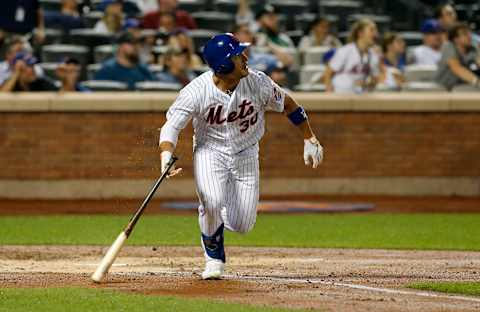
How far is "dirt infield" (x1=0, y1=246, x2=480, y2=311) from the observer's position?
27.6 ft

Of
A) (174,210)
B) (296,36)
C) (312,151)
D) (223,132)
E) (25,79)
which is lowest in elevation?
(174,210)

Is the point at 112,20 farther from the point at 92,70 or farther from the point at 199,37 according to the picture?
the point at 199,37

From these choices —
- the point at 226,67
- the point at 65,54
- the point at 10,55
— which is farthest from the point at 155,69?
the point at 226,67

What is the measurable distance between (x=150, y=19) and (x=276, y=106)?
9.90 meters

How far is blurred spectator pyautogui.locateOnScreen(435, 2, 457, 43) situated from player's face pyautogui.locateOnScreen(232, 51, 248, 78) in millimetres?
10457

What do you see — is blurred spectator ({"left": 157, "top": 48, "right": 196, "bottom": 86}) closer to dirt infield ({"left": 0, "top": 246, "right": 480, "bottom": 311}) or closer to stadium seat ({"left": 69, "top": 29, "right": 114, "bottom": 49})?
stadium seat ({"left": 69, "top": 29, "right": 114, "bottom": 49})

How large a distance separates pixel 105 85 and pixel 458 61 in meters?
4.85

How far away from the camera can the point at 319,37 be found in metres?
19.3

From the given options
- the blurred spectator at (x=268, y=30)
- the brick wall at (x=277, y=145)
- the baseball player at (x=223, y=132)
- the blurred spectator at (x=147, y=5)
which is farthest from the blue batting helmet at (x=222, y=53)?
the blurred spectator at (x=147, y=5)

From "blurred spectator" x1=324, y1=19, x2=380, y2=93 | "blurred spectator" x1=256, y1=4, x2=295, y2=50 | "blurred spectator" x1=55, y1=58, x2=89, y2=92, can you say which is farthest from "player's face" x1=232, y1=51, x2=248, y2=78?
"blurred spectator" x1=256, y1=4, x2=295, y2=50

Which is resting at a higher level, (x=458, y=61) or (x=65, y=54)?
(x=458, y=61)

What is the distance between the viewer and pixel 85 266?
10828 mm

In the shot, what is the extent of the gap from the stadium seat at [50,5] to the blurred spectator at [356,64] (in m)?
4.40

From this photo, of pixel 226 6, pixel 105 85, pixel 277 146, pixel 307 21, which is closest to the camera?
pixel 277 146
